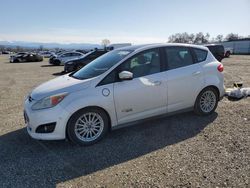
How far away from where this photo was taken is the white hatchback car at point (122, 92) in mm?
4070

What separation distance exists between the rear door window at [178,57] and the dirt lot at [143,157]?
4.10 feet

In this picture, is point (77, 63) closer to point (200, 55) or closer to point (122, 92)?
point (200, 55)

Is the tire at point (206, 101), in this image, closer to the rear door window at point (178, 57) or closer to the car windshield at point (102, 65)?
the rear door window at point (178, 57)

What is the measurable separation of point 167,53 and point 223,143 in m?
2.04

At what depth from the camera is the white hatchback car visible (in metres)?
4.07

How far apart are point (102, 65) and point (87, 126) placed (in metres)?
1.30

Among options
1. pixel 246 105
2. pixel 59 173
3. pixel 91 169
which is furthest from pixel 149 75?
pixel 246 105

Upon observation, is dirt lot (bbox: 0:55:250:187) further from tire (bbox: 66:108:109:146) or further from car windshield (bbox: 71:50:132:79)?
car windshield (bbox: 71:50:132:79)

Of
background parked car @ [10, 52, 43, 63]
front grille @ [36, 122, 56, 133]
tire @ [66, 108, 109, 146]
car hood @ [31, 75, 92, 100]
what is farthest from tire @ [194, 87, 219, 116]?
background parked car @ [10, 52, 43, 63]

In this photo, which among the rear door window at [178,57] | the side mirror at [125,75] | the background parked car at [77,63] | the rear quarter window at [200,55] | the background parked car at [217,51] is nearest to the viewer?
the side mirror at [125,75]

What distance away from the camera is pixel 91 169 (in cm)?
354

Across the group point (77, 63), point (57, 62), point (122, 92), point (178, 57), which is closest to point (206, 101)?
point (178, 57)

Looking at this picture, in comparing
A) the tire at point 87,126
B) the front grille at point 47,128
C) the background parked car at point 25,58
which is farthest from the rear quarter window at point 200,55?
the background parked car at point 25,58

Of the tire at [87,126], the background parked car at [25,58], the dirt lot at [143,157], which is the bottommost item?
the dirt lot at [143,157]
